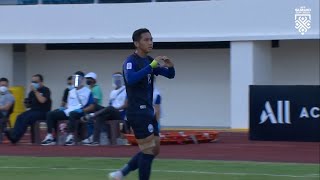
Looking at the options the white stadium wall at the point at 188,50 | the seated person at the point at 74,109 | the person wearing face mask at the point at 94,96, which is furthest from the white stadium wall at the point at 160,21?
the seated person at the point at 74,109

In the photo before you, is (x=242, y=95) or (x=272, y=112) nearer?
(x=272, y=112)

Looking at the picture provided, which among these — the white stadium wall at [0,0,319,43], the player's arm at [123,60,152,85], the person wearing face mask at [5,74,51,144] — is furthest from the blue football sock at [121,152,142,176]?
the white stadium wall at [0,0,319,43]

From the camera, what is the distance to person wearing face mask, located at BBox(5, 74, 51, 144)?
63.8 feet

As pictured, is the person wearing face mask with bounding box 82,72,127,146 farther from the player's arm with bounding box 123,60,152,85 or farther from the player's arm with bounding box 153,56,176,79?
the player's arm with bounding box 123,60,152,85

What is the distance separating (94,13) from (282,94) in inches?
340

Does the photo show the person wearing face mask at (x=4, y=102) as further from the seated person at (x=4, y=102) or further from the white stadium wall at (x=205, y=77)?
the white stadium wall at (x=205, y=77)

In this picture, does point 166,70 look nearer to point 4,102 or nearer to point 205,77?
point 4,102

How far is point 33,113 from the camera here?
1961cm

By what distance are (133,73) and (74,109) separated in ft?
30.4

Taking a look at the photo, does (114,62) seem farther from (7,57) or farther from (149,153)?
(149,153)

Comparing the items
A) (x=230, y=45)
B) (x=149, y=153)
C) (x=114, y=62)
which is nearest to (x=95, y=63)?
(x=114, y=62)

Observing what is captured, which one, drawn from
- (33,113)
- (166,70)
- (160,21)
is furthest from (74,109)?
(166,70)

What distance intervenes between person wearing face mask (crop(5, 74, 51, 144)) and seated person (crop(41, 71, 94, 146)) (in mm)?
413

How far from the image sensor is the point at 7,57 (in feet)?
92.5
